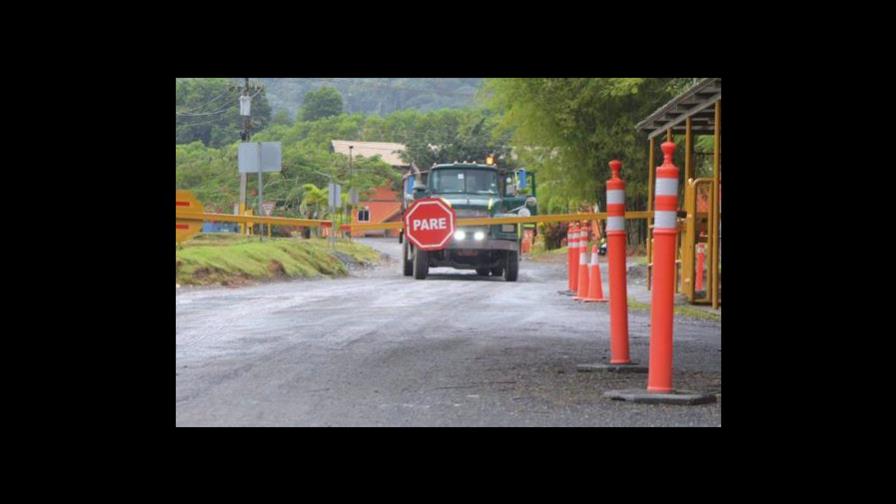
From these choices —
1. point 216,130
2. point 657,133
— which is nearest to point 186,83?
point 216,130

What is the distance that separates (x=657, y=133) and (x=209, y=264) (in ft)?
26.2

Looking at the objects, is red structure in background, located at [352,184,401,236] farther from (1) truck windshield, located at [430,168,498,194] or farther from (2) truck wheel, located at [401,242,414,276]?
(1) truck windshield, located at [430,168,498,194]

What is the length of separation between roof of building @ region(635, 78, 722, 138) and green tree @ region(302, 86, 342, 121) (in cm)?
7954

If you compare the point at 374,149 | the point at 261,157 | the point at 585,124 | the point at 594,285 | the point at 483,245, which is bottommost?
the point at 594,285

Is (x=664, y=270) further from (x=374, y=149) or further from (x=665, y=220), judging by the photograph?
(x=374, y=149)

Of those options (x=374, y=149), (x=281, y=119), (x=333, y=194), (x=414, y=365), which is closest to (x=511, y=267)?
(x=333, y=194)

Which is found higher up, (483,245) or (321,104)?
(321,104)

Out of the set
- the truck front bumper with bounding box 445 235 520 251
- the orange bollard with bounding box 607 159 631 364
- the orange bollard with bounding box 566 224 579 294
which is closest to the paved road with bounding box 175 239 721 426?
the orange bollard with bounding box 607 159 631 364

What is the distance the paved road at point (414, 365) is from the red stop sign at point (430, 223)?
80cm

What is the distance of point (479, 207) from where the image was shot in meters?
21.7

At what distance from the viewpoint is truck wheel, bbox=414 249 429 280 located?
2172 cm

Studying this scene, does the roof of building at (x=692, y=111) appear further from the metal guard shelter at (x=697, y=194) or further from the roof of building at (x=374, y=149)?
the roof of building at (x=374, y=149)

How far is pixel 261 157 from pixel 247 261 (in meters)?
2.74
